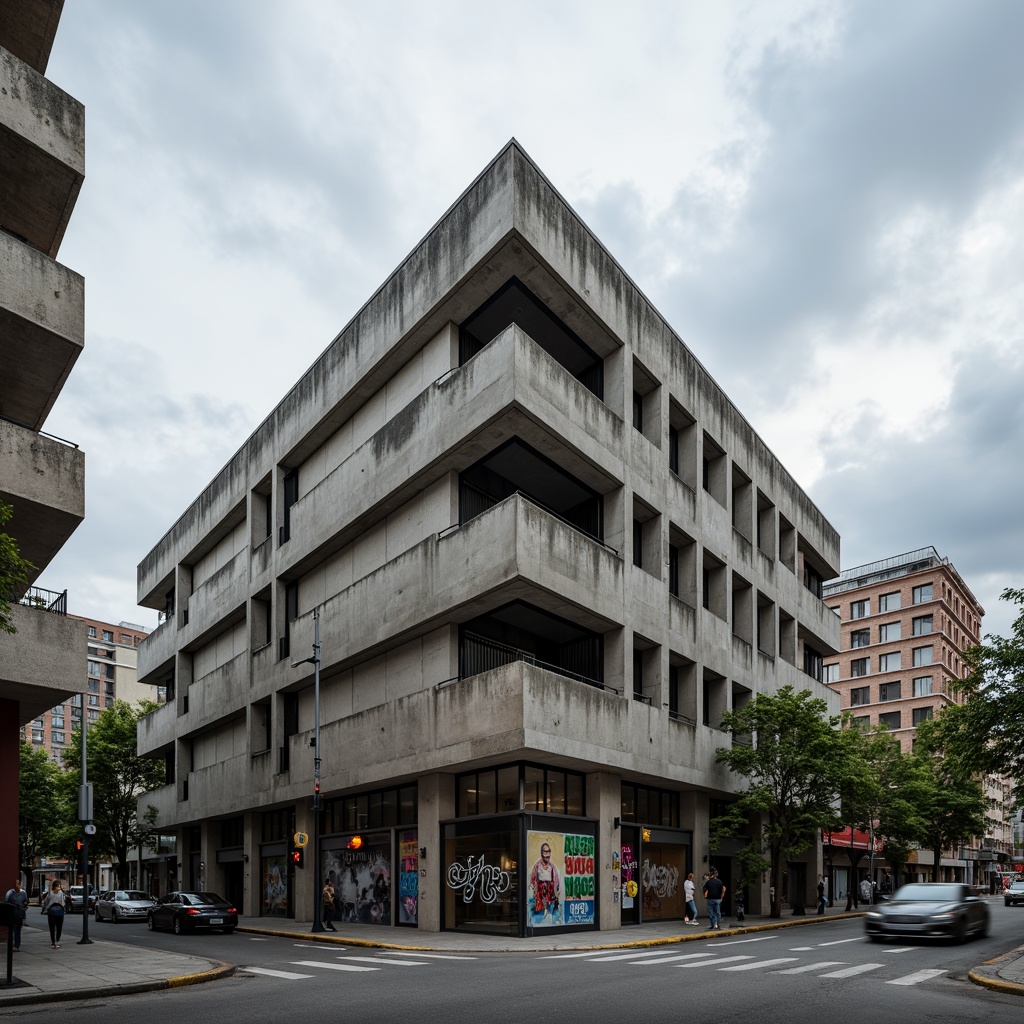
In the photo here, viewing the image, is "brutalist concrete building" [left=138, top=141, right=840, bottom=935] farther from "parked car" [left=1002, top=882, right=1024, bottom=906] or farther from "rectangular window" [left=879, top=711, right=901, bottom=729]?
"rectangular window" [left=879, top=711, right=901, bottom=729]

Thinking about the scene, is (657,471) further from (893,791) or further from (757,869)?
(893,791)

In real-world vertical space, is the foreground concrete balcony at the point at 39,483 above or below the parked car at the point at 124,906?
above

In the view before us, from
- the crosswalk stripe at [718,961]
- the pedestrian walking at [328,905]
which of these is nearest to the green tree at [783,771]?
the pedestrian walking at [328,905]

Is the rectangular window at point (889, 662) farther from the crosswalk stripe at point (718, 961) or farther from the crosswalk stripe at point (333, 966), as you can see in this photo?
the crosswalk stripe at point (333, 966)

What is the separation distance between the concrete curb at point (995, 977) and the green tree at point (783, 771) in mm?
15083

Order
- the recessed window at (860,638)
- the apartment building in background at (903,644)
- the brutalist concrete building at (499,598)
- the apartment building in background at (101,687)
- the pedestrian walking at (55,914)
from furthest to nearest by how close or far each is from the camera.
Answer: the apartment building in background at (101,687) < the recessed window at (860,638) < the apartment building in background at (903,644) < the brutalist concrete building at (499,598) < the pedestrian walking at (55,914)

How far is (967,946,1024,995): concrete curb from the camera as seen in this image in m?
15.0

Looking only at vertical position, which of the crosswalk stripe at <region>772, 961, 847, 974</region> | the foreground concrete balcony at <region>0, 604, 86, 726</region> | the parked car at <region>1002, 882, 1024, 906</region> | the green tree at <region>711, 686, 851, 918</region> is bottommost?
the parked car at <region>1002, 882, 1024, 906</region>

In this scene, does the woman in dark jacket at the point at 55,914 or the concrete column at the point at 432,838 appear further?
the concrete column at the point at 432,838

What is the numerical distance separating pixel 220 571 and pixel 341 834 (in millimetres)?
16506

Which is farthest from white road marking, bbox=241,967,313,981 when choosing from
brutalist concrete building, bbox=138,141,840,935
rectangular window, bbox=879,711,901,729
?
rectangular window, bbox=879,711,901,729

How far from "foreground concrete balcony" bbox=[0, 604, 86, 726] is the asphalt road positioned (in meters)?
7.23

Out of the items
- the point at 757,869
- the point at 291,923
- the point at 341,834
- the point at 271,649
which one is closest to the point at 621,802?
the point at 757,869

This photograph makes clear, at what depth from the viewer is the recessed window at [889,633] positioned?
92625 millimetres
